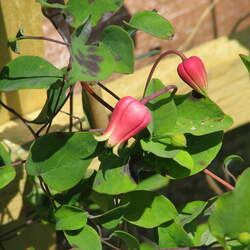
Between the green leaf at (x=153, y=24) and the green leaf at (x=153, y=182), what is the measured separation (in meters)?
0.17

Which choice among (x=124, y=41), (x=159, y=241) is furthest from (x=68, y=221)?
(x=124, y=41)

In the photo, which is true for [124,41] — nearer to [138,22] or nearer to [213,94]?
[138,22]

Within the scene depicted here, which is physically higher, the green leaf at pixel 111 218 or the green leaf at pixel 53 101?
the green leaf at pixel 53 101

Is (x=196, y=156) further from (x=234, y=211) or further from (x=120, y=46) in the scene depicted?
(x=120, y=46)

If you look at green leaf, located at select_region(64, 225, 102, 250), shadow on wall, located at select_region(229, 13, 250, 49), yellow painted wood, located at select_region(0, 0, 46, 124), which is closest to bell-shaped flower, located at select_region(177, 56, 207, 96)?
green leaf, located at select_region(64, 225, 102, 250)

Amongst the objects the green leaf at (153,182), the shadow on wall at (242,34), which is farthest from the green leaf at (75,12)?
the shadow on wall at (242,34)

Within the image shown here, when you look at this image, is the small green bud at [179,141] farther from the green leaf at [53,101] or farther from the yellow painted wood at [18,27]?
the yellow painted wood at [18,27]

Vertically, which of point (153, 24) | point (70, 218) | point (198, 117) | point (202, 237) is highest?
point (153, 24)

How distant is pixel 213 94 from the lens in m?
1.21

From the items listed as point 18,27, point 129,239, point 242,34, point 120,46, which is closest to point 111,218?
point 129,239

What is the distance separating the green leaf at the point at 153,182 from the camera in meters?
0.80

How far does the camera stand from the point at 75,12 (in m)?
0.73

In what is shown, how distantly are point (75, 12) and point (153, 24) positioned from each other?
0.28 feet

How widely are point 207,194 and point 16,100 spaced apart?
48cm
